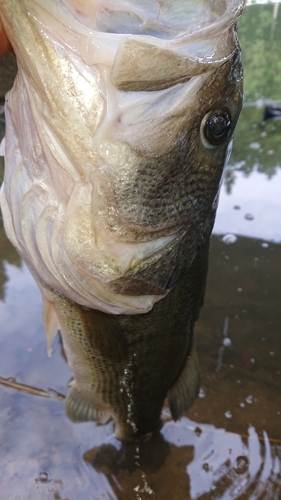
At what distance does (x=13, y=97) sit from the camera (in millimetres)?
1092

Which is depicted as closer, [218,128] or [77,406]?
[218,128]

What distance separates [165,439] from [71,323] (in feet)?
3.12

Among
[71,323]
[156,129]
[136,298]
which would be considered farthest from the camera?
[71,323]

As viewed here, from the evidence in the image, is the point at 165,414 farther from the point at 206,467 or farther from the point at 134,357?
the point at 134,357

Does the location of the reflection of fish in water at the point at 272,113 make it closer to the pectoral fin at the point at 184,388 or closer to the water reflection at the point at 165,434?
the water reflection at the point at 165,434

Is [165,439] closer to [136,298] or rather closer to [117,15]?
[136,298]

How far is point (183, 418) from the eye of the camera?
220 cm

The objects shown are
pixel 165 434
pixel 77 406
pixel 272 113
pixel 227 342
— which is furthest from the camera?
pixel 272 113

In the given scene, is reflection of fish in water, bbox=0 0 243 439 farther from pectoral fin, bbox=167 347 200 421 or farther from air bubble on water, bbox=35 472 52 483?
air bubble on water, bbox=35 472 52 483

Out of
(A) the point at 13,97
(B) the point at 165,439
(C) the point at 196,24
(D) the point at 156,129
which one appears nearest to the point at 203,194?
(D) the point at 156,129

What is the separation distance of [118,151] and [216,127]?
10.6 inches

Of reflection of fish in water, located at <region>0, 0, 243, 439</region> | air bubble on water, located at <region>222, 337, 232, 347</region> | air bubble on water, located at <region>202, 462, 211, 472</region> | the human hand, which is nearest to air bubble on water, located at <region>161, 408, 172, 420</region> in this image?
air bubble on water, located at <region>202, 462, 211, 472</region>

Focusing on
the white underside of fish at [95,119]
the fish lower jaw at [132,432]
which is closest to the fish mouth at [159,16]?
the white underside of fish at [95,119]

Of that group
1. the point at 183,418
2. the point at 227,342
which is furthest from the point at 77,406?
the point at 227,342
